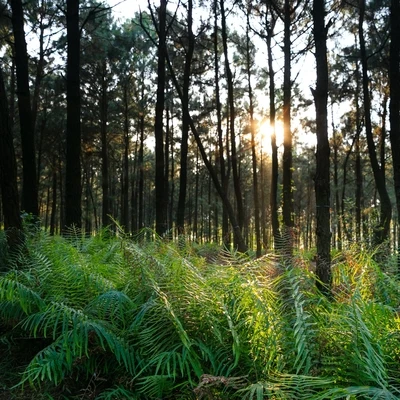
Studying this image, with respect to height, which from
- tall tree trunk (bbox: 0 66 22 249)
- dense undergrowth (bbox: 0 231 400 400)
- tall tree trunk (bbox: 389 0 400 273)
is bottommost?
dense undergrowth (bbox: 0 231 400 400)

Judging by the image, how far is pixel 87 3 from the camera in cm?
1805

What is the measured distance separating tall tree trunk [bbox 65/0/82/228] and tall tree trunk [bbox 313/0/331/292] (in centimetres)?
520

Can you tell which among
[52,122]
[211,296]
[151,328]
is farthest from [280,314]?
[52,122]

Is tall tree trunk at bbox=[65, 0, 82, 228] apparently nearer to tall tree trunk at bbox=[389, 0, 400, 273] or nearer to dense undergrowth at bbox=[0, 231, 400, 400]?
dense undergrowth at bbox=[0, 231, 400, 400]

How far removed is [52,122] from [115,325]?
2385 centimetres

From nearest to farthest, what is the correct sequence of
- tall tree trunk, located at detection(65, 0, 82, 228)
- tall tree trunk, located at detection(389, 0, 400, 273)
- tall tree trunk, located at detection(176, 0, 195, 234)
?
tall tree trunk, located at detection(65, 0, 82, 228) < tall tree trunk, located at detection(389, 0, 400, 273) < tall tree trunk, located at detection(176, 0, 195, 234)

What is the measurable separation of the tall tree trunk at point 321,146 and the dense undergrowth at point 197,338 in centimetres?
149

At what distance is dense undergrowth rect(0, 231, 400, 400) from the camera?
7.17 feet

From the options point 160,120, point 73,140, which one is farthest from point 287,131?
point 73,140

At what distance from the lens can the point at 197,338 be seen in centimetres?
252

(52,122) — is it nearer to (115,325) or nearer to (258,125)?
(258,125)

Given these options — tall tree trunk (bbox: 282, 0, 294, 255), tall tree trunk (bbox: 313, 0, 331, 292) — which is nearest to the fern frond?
tall tree trunk (bbox: 313, 0, 331, 292)

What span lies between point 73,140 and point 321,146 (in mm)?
5463

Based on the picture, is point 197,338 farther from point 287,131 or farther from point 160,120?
point 287,131
